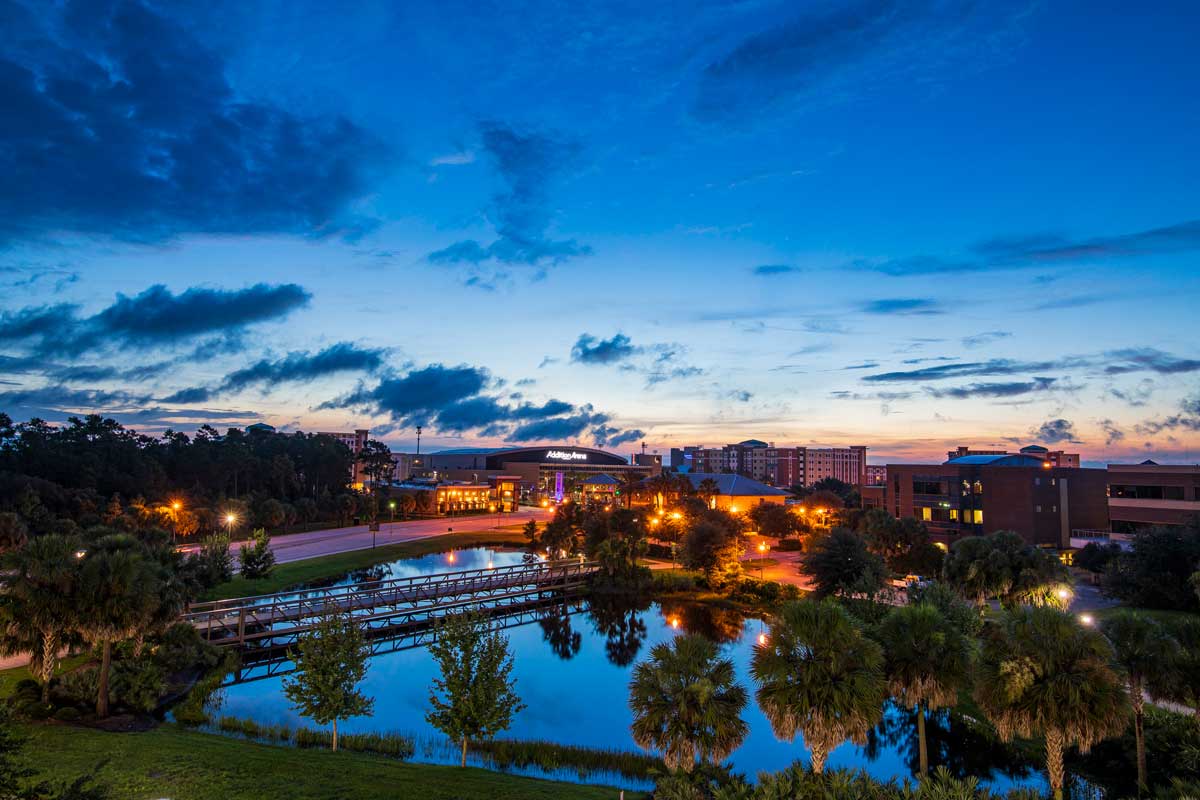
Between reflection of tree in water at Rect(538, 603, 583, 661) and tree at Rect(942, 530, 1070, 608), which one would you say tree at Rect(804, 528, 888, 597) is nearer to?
tree at Rect(942, 530, 1070, 608)

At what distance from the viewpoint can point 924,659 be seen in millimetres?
18578

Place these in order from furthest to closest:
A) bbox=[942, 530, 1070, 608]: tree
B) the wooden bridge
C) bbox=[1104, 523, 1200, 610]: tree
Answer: bbox=[1104, 523, 1200, 610]: tree < bbox=[942, 530, 1070, 608]: tree < the wooden bridge

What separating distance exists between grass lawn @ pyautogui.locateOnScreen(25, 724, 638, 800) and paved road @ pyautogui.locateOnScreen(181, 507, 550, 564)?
111 ft

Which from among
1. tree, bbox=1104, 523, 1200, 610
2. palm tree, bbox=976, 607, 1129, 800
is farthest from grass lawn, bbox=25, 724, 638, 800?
tree, bbox=1104, 523, 1200, 610

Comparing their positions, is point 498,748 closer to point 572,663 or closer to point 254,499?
point 572,663

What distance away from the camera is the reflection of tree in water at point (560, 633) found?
3600 cm

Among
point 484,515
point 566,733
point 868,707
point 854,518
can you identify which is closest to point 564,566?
point 566,733

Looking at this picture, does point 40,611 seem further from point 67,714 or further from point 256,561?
point 256,561

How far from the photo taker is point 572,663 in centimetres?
3356

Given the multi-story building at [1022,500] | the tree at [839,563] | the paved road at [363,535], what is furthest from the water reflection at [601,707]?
the multi-story building at [1022,500]

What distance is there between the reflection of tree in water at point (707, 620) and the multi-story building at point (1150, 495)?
3872cm

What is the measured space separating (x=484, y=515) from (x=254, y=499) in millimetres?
35510

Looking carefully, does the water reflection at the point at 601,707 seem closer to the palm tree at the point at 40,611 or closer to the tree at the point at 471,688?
the tree at the point at 471,688

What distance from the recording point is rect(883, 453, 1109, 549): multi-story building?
66.5 m
